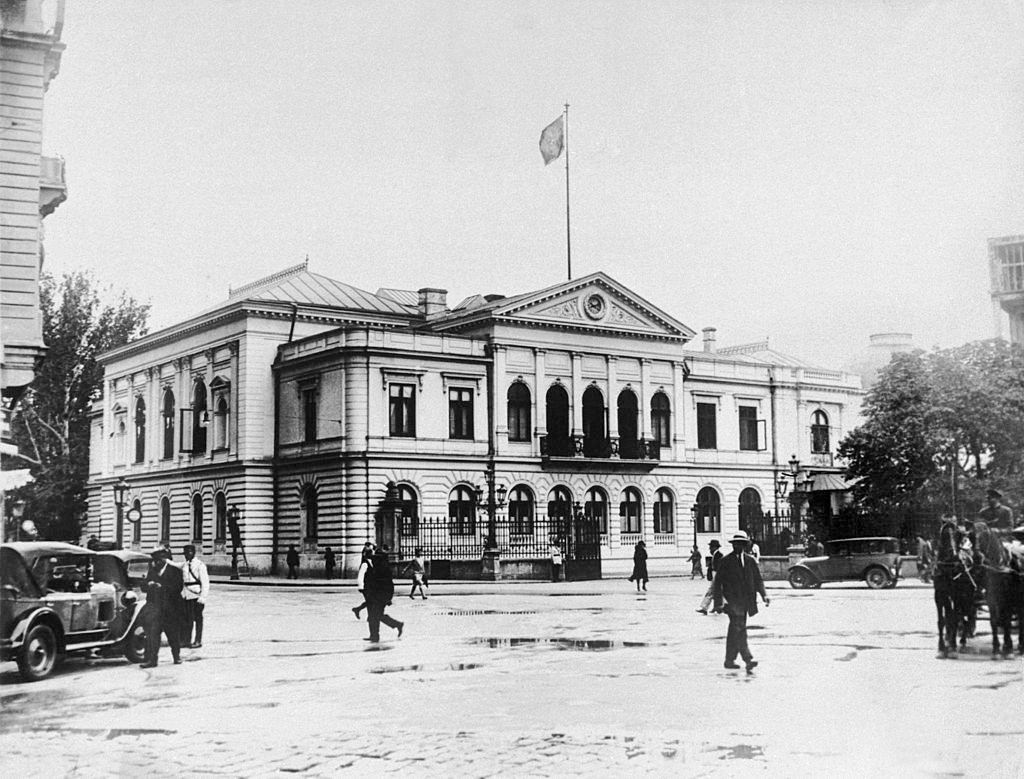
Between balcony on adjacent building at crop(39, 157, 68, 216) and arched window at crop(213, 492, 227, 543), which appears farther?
arched window at crop(213, 492, 227, 543)

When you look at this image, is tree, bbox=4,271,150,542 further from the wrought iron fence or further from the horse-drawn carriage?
the wrought iron fence

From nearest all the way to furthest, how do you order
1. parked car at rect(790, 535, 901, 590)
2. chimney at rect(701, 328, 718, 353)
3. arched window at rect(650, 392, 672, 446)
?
1. parked car at rect(790, 535, 901, 590)
2. arched window at rect(650, 392, 672, 446)
3. chimney at rect(701, 328, 718, 353)

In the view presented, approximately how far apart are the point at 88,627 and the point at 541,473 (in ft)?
78.0

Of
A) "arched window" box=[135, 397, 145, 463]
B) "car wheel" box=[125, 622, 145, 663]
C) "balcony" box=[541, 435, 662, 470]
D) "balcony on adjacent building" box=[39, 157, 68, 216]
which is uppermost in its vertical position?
"balcony on adjacent building" box=[39, 157, 68, 216]

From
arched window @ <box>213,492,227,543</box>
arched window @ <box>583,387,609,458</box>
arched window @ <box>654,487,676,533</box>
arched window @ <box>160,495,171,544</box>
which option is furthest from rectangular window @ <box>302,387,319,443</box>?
arched window @ <box>654,487,676,533</box>

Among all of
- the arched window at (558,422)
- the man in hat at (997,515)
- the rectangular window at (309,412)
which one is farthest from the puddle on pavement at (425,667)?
the arched window at (558,422)

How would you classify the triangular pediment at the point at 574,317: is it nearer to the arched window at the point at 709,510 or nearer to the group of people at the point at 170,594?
the arched window at the point at 709,510

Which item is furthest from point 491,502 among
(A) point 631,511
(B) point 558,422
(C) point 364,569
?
(C) point 364,569

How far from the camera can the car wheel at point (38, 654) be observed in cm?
883

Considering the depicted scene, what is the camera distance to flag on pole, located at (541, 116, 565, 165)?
371 inches

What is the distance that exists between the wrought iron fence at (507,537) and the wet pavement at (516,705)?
10279mm

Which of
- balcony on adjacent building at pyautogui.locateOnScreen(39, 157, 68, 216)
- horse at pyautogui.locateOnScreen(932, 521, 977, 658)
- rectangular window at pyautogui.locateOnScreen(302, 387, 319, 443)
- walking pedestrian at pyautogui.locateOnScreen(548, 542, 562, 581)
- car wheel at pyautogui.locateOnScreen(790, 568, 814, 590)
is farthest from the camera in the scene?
walking pedestrian at pyautogui.locateOnScreen(548, 542, 562, 581)

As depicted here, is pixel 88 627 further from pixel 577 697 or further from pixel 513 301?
pixel 513 301

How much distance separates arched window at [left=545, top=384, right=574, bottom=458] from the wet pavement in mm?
22959
